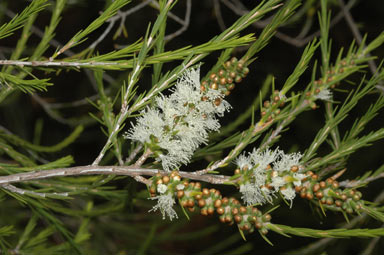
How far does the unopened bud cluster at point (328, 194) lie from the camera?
0.90 m

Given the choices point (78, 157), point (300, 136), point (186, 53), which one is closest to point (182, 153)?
point (186, 53)

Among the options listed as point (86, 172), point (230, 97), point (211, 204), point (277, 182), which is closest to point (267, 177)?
point (277, 182)

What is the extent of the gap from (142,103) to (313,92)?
474mm

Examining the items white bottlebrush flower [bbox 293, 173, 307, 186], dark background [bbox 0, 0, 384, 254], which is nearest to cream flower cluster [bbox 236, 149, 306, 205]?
white bottlebrush flower [bbox 293, 173, 307, 186]

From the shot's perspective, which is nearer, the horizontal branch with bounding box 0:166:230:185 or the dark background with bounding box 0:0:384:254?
the horizontal branch with bounding box 0:166:230:185

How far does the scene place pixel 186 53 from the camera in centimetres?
87

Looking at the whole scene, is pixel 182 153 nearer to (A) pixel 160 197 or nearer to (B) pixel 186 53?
(A) pixel 160 197

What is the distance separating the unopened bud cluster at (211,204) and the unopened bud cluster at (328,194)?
0.44 feet

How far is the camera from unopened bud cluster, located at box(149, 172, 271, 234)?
0.83 m

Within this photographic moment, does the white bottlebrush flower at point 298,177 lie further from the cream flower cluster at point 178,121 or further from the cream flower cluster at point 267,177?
the cream flower cluster at point 178,121

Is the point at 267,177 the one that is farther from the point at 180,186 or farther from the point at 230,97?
the point at 230,97

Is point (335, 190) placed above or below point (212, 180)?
below

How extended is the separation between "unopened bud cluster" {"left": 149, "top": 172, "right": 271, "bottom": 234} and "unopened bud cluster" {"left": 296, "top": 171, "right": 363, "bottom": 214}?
0.44 ft

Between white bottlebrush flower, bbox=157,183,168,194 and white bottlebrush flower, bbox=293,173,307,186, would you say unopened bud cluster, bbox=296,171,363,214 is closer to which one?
white bottlebrush flower, bbox=293,173,307,186
